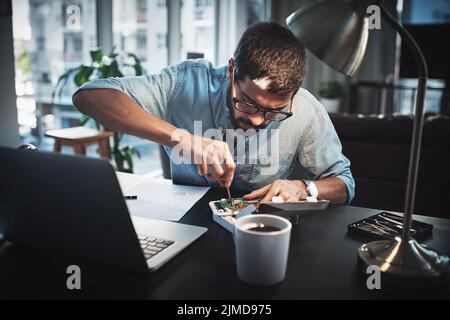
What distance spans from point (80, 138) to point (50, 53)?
125cm

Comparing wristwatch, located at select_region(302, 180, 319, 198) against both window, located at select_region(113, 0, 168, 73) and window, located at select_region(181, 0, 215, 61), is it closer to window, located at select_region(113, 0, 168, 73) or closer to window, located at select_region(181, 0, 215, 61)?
window, located at select_region(113, 0, 168, 73)

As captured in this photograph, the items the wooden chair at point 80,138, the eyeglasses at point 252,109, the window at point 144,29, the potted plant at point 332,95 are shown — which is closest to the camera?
the eyeglasses at point 252,109

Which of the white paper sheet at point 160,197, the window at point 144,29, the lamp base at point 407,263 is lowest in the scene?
the white paper sheet at point 160,197

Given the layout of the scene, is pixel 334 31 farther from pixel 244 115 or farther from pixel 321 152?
pixel 321 152

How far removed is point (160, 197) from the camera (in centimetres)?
117

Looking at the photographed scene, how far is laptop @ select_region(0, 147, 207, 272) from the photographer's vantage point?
66cm

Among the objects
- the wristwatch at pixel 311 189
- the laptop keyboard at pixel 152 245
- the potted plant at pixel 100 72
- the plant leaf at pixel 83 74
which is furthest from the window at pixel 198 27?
the laptop keyboard at pixel 152 245

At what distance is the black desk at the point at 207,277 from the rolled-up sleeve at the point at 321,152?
0.51 metres

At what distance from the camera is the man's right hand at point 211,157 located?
1013mm

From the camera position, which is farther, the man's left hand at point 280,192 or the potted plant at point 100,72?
the potted plant at point 100,72

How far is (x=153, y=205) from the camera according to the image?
1.10 m

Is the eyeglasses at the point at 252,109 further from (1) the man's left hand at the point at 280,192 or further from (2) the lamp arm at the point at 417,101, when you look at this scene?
(2) the lamp arm at the point at 417,101

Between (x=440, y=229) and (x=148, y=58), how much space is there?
3.63 metres
